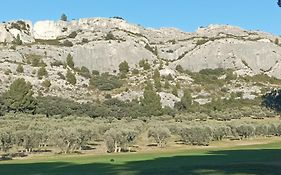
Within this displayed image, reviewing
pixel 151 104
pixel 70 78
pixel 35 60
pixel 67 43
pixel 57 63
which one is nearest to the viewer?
pixel 151 104

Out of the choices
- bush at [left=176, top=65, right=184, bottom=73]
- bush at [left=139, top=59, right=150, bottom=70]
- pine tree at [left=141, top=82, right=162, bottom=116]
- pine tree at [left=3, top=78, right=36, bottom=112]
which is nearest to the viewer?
pine tree at [left=3, top=78, right=36, bottom=112]

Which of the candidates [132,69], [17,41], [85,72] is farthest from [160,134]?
[17,41]

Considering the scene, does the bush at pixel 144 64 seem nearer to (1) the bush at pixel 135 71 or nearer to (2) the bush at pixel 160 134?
(1) the bush at pixel 135 71

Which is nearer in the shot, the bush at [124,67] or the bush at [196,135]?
the bush at [196,135]

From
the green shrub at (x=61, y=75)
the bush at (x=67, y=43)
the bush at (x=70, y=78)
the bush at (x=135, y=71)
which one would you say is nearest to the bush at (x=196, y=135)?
the bush at (x=70, y=78)

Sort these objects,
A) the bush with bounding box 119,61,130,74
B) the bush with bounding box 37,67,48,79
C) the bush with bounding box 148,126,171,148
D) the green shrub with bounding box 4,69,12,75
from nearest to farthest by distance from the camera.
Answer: the bush with bounding box 148,126,171,148 → the green shrub with bounding box 4,69,12,75 → the bush with bounding box 37,67,48,79 → the bush with bounding box 119,61,130,74

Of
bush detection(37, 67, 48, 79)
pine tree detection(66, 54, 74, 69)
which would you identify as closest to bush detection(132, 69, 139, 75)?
pine tree detection(66, 54, 74, 69)

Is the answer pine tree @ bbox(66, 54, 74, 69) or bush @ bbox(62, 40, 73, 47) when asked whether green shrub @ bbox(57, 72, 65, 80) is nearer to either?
pine tree @ bbox(66, 54, 74, 69)

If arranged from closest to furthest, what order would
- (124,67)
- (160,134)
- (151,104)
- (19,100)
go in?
(160,134)
(19,100)
(151,104)
(124,67)

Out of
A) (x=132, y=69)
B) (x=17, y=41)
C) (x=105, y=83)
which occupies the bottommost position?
(x=105, y=83)

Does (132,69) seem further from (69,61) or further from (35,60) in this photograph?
(35,60)

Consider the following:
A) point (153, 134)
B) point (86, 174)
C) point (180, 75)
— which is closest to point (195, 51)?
point (180, 75)

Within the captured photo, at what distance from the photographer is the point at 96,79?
151 metres

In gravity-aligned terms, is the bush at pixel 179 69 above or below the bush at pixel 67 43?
below
